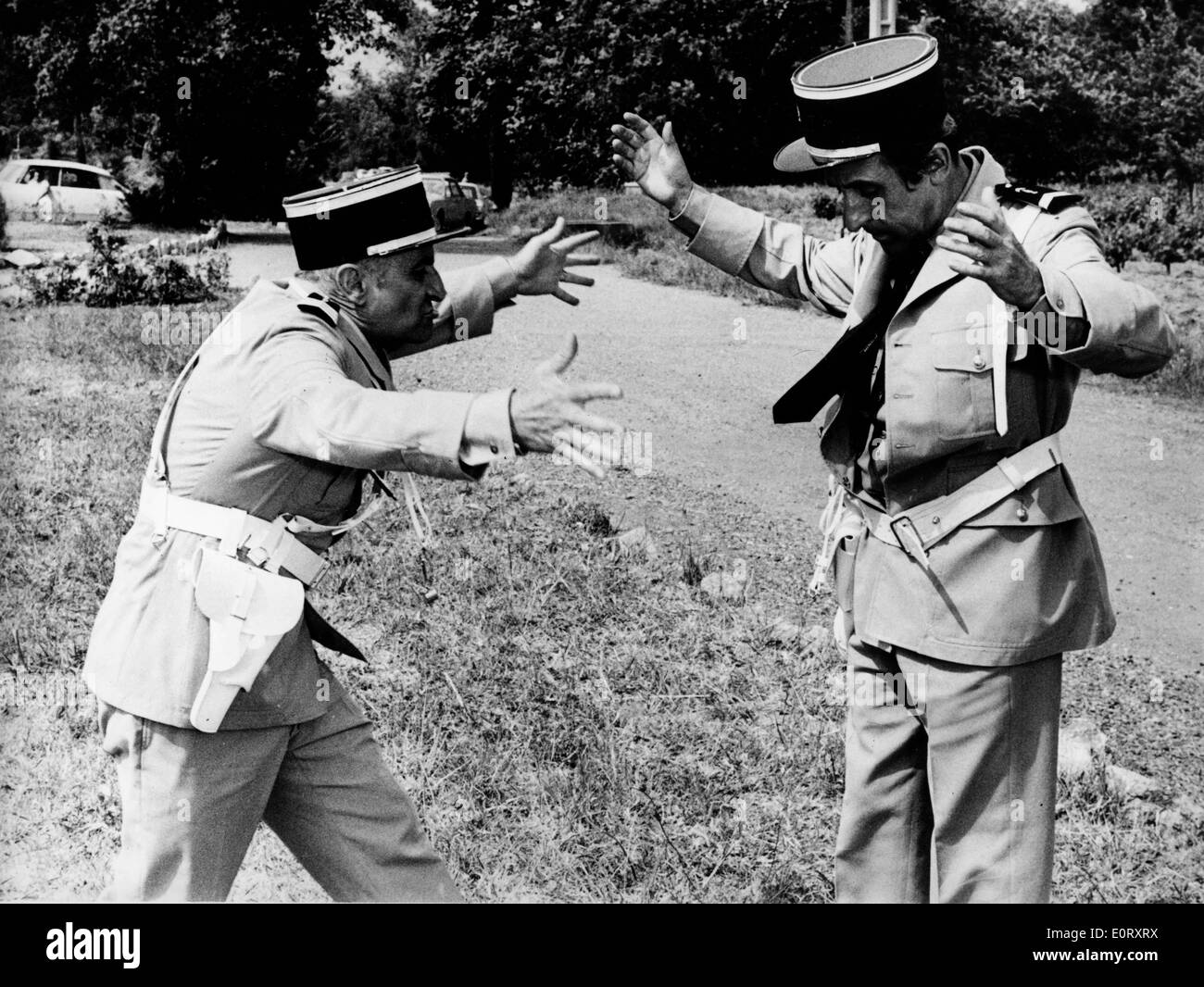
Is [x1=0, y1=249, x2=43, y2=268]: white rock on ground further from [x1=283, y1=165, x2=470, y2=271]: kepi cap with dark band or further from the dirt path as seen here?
[x1=283, y1=165, x2=470, y2=271]: kepi cap with dark band

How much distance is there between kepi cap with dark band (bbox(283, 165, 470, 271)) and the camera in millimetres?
3191

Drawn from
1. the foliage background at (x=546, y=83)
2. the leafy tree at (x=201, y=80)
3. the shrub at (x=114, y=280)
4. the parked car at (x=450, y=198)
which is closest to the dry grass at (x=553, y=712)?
the shrub at (x=114, y=280)

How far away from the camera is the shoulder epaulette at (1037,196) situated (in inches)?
123

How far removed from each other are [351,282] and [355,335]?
141 millimetres

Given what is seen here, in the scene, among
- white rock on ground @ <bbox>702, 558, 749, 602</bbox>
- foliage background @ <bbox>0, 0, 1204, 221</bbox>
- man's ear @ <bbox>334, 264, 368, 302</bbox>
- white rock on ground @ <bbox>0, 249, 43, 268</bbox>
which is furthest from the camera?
foliage background @ <bbox>0, 0, 1204, 221</bbox>

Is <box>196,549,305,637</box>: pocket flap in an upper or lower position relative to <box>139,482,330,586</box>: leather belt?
lower

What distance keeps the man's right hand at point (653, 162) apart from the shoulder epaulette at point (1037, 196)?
0.90m

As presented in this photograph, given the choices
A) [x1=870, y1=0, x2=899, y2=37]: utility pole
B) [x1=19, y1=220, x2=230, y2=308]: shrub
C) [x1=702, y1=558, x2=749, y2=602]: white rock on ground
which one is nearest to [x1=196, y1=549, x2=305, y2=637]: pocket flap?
[x1=870, y1=0, x2=899, y2=37]: utility pole

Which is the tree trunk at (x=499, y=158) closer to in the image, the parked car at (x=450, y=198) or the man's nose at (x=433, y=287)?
the parked car at (x=450, y=198)

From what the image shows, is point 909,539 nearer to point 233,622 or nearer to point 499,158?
point 233,622

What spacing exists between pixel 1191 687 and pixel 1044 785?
3013mm

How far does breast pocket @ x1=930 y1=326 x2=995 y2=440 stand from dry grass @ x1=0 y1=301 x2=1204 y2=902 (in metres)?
1.76

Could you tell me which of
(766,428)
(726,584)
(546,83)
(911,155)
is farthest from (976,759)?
(546,83)

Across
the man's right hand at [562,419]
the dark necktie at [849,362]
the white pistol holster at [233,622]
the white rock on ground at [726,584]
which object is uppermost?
the man's right hand at [562,419]
